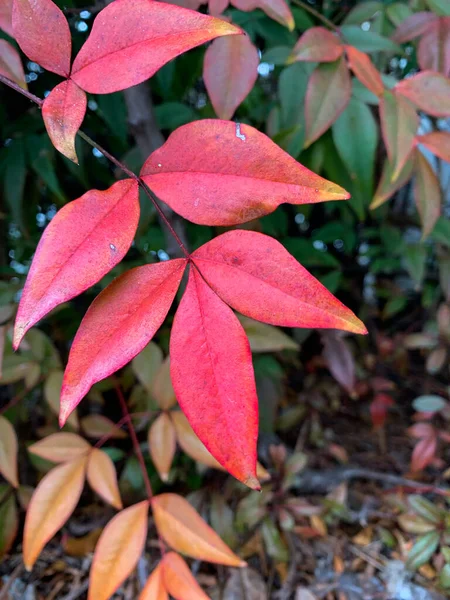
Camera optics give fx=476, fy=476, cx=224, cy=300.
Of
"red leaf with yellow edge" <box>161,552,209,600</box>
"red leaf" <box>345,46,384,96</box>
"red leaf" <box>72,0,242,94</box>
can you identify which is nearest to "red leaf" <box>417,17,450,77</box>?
"red leaf" <box>345,46,384,96</box>

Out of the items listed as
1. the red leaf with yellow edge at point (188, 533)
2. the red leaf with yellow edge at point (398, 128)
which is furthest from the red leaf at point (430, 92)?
the red leaf with yellow edge at point (188, 533)

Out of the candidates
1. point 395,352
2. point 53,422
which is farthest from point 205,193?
point 395,352

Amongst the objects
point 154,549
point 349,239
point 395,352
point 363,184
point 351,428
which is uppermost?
point 363,184

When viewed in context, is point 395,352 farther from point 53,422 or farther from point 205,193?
point 205,193

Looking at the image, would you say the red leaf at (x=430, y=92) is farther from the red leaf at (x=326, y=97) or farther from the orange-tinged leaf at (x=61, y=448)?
the orange-tinged leaf at (x=61, y=448)

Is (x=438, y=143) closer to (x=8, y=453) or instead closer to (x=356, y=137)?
(x=356, y=137)

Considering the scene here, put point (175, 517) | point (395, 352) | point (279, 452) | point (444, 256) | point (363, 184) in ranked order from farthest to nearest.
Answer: point (395, 352) < point (444, 256) < point (279, 452) < point (363, 184) < point (175, 517)

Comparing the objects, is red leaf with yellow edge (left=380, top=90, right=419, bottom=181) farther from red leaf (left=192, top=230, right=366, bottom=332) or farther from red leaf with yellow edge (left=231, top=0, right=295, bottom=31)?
red leaf (left=192, top=230, right=366, bottom=332)
